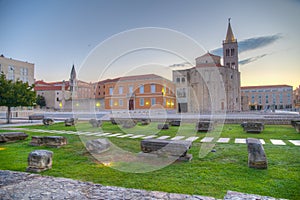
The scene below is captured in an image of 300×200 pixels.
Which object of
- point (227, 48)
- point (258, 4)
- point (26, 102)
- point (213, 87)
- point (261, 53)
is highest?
point (227, 48)

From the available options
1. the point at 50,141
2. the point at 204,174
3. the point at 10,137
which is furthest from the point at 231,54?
the point at 10,137

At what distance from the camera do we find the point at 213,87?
3747 centimetres

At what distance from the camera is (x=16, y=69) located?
4222 centimetres

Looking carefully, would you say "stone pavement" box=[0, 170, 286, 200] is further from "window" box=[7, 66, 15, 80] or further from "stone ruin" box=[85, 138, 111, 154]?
"window" box=[7, 66, 15, 80]

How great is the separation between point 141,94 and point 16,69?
3005cm

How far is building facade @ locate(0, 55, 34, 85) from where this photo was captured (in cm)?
4012

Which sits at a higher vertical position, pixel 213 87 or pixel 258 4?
pixel 258 4

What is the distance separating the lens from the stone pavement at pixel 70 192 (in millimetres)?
2744

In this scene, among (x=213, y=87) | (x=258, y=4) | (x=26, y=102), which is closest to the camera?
(x=258, y=4)

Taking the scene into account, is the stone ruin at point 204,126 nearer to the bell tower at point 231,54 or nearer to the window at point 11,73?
the bell tower at point 231,54

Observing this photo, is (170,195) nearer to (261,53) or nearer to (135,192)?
(135,192)

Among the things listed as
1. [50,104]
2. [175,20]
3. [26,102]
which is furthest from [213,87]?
[50,104]

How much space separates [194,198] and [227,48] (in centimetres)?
5001

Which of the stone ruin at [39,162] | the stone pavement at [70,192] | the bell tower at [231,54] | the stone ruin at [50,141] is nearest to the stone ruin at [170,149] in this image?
the stone pavement at [70,192]
